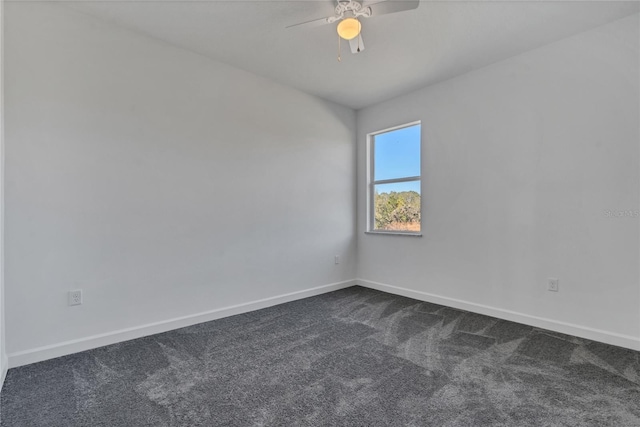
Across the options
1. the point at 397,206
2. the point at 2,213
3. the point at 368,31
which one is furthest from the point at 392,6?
the point at 2,213

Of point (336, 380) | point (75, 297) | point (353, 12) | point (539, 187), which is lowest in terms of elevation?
point (336, 380)

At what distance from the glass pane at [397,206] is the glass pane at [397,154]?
149 millimetres

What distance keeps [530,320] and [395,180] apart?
2.10 meters

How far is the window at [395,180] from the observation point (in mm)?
3869

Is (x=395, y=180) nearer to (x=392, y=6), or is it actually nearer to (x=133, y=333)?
(x=392, y=6)

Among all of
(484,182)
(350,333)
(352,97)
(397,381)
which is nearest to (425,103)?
(352,97)

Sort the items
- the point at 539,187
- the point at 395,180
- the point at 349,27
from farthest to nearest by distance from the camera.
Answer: the point at 395,180 → the point at 539,187 → the point at 349,27

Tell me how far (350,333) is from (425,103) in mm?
2712

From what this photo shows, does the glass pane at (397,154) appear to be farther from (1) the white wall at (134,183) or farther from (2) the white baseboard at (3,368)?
(2) the white baseboard at (3,368)

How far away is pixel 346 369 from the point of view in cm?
210

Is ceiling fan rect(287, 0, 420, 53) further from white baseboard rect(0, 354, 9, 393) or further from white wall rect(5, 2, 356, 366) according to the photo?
white baseboard rect(0, 354, 9, 393)

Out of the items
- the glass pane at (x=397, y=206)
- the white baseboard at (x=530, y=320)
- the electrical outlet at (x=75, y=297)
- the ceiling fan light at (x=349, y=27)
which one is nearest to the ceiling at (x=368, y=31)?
the ceiling fan light at (x=349, y=27)

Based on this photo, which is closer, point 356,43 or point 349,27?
point 349,27

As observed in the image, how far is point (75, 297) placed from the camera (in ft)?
7.75
